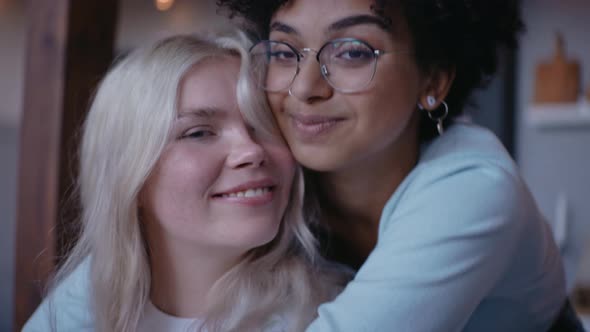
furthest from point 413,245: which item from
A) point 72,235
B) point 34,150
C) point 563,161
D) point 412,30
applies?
point 563,161

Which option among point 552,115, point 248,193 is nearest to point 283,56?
point 248,193

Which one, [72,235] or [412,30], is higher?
[412,30]

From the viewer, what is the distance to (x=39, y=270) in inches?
72.2

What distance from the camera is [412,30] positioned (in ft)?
4.48

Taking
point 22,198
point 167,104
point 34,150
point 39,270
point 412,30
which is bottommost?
point 39,270

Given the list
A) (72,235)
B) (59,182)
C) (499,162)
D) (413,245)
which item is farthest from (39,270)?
(499,162)

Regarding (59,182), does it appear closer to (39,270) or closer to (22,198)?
(22,198)

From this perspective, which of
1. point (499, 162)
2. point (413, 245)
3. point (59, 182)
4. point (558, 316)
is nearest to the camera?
point (413, 245)

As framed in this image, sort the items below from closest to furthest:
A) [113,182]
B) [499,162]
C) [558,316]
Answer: [499,162]
[113,182]
[558,316]

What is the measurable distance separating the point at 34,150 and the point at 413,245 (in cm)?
128

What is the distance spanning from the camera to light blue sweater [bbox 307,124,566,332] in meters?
1.11

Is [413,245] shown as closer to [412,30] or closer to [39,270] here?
[412,30]

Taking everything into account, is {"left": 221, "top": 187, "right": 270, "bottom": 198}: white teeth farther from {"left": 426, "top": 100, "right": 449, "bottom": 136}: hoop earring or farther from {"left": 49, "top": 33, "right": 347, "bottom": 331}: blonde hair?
{"left": 426, "top": 100, "right": 449, "bottom": 136}: hoop earring

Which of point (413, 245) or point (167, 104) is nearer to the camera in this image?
point (413, 245)
